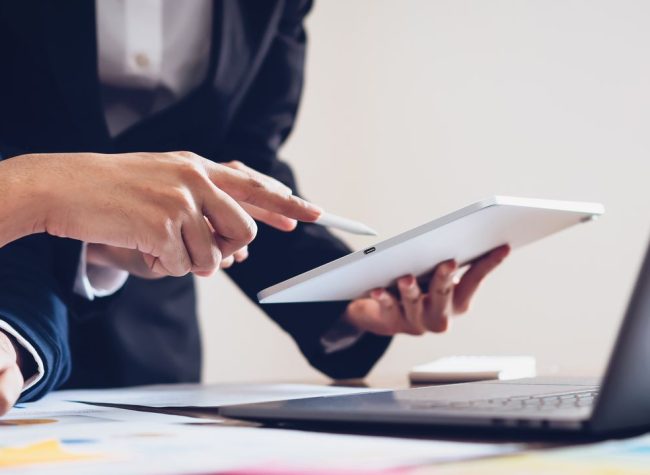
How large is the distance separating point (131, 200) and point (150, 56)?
55 centimetres

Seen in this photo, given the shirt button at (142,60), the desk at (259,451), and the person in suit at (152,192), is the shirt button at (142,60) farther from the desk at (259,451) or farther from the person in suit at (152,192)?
the desk at (259,451)

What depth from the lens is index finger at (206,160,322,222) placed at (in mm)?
674

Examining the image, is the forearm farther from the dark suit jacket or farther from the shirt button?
the shirt button

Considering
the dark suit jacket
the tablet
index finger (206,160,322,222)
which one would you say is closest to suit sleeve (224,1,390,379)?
the dark suit jacket

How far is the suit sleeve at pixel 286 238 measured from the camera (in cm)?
110

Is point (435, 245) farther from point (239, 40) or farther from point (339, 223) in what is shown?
point (239, 40)

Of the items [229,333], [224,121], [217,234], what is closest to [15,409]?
[217,234]

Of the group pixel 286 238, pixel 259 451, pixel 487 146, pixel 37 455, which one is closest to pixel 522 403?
pixel 259 451

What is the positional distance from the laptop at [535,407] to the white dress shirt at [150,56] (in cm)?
60

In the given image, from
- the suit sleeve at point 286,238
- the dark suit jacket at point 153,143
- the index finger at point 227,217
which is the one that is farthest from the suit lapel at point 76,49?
the index finger at point 227,217

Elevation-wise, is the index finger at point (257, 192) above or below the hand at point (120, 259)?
above

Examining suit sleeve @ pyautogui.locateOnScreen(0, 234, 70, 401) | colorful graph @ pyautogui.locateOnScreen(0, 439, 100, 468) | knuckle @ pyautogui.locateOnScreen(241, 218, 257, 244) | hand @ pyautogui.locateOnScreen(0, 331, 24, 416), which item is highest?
knuckle @ pyautogui.locateOnScreen(241, 218, 257, 244)

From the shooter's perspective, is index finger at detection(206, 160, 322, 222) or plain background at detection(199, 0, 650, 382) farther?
plain background at detection(199, 0, 650, 382)

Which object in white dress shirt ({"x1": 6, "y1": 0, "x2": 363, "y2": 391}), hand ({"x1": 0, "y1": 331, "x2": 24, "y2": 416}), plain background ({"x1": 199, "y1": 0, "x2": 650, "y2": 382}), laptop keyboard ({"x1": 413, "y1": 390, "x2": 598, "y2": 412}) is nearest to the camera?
laptop keyboard ({"x1": 413, "y1": 390, "x2": 598, "y2": 412})
